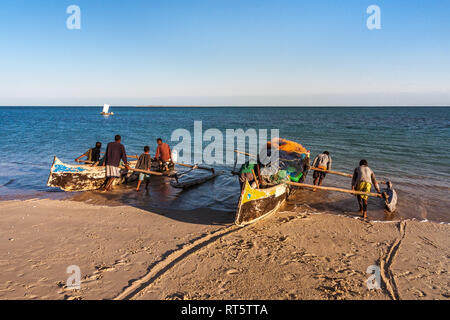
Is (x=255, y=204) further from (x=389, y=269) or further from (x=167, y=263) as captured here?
(x=389, y=269)

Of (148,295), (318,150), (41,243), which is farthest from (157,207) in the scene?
(318,150)

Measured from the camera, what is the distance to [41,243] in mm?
5629

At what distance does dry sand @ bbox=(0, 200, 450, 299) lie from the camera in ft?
13.9

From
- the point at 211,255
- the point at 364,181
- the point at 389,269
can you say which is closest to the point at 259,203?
the point at 211,255

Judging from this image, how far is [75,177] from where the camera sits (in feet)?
32.2

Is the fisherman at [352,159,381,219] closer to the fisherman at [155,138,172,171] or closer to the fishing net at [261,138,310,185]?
the fishing net at [261,138,310,185]

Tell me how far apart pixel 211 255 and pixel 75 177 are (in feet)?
23.2

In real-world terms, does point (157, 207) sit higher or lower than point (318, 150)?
lower

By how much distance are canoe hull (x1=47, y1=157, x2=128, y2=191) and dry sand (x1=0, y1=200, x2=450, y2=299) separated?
1857 mm

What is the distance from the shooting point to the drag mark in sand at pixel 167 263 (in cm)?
416

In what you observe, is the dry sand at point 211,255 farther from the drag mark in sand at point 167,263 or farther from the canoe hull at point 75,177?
the canoe hull at point 75,177

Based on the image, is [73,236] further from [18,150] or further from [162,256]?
[18,150]

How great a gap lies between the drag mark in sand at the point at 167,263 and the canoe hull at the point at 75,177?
5.97m

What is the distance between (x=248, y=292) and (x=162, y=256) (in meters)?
1.96
